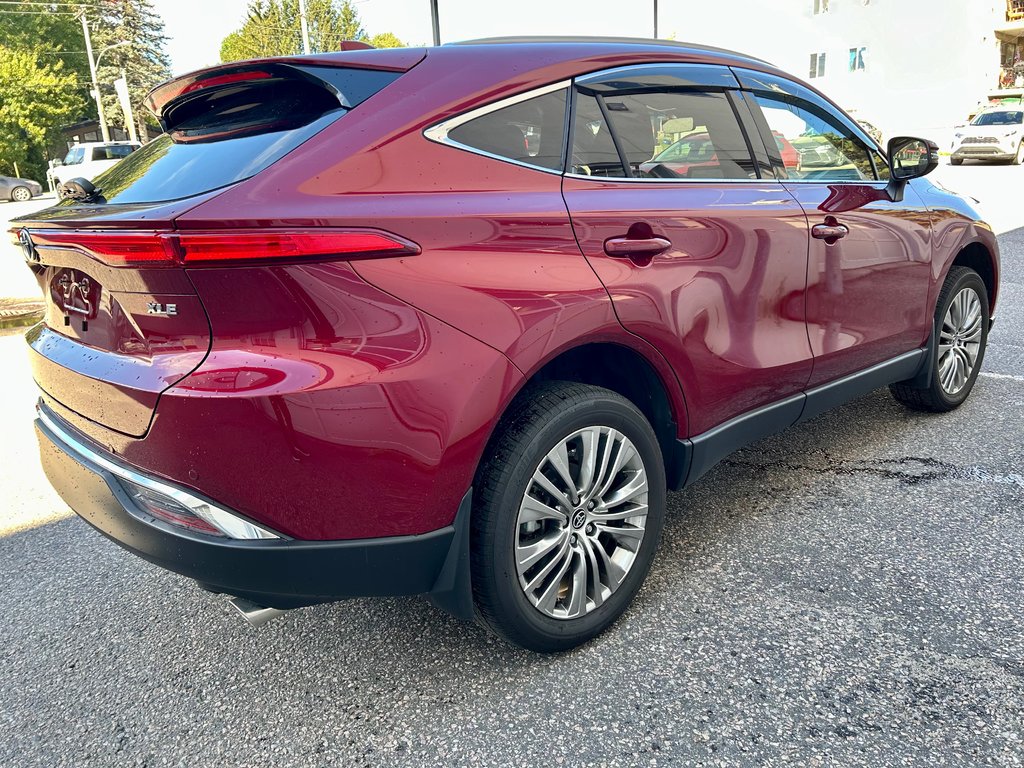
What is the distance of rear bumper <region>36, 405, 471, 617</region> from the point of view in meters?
1.84

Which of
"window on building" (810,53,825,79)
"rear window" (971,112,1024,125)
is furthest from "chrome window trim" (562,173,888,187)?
"window on building" (810,53,825,79)

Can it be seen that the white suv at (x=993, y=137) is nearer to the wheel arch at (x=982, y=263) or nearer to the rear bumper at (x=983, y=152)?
the rear bumper at (x=983, y=152)

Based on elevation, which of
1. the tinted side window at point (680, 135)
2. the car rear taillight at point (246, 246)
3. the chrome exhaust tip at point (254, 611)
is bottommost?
the chrome exhaust tip at point (254, 611)

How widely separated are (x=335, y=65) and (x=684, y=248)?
1.11 m

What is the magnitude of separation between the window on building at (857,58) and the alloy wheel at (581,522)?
3994 centimetres

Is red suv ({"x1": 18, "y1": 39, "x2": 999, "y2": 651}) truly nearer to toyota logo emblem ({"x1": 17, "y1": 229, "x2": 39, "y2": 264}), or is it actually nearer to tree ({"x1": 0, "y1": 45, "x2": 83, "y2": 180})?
toyota logo emblem ({"x1": 17, "y1": 229, "x2": 39, "y2": 264})

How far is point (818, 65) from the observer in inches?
1473

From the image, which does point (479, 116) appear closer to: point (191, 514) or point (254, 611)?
point (191, 514)

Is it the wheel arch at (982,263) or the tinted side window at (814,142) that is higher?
the tinted side window at (814,142)

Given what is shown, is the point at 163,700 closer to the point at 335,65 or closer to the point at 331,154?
the point at 331,154

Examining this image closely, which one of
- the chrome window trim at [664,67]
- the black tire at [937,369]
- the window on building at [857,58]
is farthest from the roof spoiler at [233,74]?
the window on building at [857,58]

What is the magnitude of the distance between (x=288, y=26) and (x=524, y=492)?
66.5 meters

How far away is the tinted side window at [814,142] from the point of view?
2.96 meters

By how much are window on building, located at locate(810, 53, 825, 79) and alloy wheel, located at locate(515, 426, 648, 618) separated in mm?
40396
